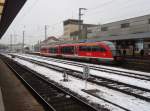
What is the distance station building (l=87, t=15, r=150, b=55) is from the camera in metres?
29.1

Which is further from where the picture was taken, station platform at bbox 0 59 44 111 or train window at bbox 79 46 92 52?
train window at bbox 79 46 92 52

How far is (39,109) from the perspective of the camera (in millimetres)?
8859

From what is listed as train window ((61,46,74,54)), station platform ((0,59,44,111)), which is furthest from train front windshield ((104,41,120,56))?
station platform ((0,59,44,111))

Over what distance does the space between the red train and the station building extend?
9.36ft

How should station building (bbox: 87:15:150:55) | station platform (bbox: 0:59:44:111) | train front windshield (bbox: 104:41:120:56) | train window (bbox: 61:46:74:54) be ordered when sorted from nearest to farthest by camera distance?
1. station platform (bbox: 0:59:44:111)
2. train front windshield (bbox: 104:41:120:56)
3. station building (bbox: 87:15:150:55)
4. train window (bbox: 61:46:74:54)

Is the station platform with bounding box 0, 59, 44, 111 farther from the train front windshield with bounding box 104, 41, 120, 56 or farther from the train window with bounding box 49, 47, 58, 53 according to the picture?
the train window with bounding box 49, 47, 58, 53

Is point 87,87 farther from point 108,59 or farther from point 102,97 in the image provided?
point 108,59

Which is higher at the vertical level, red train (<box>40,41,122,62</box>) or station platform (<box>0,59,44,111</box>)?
red train (<box>40,41,122,62</box>)

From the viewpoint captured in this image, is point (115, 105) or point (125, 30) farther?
point (125, 30)

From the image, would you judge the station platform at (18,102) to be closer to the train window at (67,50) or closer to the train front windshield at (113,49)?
the train front windshield at (113,49)

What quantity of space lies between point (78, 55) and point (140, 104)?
999 inches

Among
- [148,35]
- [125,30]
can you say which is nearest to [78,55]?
[148,35]

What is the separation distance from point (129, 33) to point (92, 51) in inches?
779

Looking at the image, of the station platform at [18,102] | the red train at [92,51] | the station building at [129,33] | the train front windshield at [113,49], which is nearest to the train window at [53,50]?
the red train at [92,51]
